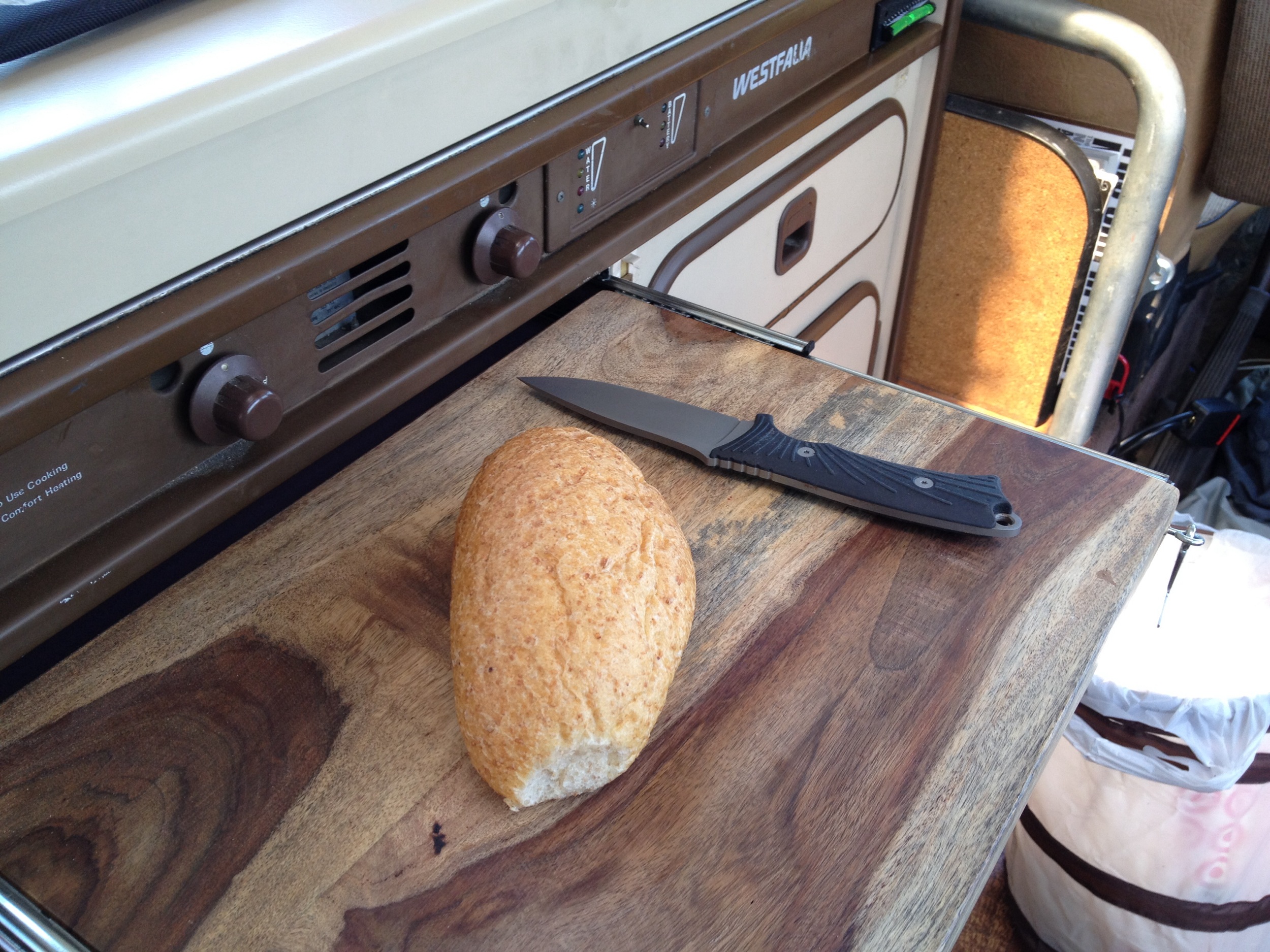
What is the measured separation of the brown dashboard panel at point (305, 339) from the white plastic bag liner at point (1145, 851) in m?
0.79

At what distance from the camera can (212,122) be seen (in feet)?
1.61

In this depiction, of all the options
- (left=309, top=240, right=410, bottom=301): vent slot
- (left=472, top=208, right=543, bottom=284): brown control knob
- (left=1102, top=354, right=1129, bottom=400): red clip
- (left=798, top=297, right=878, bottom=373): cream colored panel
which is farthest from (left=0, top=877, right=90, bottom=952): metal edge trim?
(left=1102, top=354, right=1129, bottom=400): red clip

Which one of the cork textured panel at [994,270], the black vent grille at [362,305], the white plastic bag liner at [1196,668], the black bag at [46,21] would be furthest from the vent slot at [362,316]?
the cork textured panel at [994,270]

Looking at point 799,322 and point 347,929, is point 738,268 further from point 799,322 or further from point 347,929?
point 347,929

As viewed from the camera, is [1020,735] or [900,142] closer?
[1020,735]

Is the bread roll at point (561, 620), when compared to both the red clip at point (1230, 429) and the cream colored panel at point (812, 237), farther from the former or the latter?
the red clip at point (1230, 429)

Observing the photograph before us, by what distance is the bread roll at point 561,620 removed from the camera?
504 millimetres

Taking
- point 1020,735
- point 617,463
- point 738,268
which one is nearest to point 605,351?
point 617,463

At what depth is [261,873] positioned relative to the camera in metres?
0.48

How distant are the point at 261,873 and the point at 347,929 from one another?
54 mm

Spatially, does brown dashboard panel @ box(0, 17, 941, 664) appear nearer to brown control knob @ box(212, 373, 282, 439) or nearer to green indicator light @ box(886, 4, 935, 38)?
brown control knob @ box(212, 373, 282, 439)

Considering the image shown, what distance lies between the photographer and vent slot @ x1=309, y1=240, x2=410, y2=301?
2.08 feet

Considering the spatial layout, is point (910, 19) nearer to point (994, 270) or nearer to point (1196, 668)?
point (994, 270)

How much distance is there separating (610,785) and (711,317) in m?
0.45
